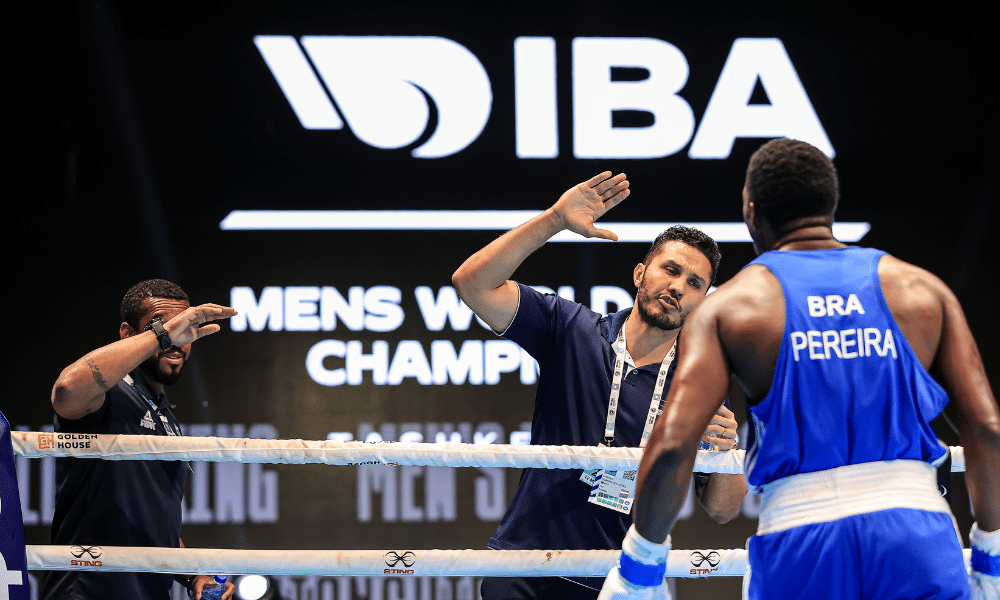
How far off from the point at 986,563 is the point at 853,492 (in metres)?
0.36

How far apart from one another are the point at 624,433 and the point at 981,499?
4.20 feet

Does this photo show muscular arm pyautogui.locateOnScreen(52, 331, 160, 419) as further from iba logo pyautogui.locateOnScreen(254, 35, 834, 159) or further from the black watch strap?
iba logo pyautogui.locateOnScreen(254, 35, 834, 159)

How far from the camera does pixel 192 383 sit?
4.95 m

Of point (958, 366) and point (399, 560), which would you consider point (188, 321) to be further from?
point (958, 366)

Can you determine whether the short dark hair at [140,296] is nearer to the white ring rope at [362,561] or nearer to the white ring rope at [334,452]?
the white ring rope at [334,452]

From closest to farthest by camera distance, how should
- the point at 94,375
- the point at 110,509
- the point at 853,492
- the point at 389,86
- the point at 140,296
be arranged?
the point at 853,492
the point at 94,375
the point at 110,509
the point at 140,296
the point at 389,86

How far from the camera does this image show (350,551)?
2.88 m

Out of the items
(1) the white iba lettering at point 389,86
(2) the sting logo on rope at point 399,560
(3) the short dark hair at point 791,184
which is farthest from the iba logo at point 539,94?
(3) the short dark hair at point 791,184

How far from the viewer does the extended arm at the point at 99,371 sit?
9.48ft

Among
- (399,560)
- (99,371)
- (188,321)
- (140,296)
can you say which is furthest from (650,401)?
(140,296)

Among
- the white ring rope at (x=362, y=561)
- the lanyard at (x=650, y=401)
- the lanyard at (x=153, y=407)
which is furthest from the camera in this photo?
the lanyard at (x=153, y=407)

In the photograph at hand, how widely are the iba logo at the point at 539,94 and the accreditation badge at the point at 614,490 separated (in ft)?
9.27

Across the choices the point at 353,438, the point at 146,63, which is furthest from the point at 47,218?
the point at 353,438

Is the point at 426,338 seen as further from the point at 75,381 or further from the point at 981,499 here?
the point at 981,499
